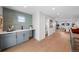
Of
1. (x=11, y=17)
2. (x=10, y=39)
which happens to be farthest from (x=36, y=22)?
(x=10, y=39)

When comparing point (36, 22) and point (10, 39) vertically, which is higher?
point (36, 22)

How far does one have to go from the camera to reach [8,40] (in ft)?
11.1

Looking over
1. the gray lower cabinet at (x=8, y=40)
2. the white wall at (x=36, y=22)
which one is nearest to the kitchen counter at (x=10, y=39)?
the gray lower cabinet at (x=8, y=40)

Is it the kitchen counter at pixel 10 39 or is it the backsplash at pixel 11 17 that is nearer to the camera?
the kitchen counter at pixel 10 39

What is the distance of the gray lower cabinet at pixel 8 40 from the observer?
3.12m

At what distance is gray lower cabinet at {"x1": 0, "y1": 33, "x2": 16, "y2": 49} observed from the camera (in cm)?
312

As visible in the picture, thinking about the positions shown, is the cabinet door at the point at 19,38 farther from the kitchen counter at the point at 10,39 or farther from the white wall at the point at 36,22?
the white wall at the point at 36,22

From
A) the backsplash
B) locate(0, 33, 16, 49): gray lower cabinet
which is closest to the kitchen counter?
locate(0, 33, 16, 49): gray lower cabinet

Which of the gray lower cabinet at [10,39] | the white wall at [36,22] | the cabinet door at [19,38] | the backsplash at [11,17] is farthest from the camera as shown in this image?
the cabinet door at [19,38]

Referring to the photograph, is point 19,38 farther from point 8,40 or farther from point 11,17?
point 11,17

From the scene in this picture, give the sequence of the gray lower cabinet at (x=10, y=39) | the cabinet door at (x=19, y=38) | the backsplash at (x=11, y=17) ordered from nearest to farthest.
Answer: the gray lower cabinet at (x=10, y=39) → the backsplash at (x=11, y=17) → the cabinet door at (x=19, y=38)
